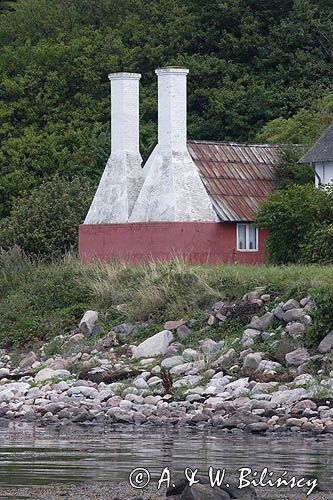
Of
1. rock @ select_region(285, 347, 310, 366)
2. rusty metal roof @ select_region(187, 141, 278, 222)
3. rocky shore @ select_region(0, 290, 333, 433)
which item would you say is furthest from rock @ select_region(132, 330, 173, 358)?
rusty metal roof @ select_region(187, 141, 278, 222)

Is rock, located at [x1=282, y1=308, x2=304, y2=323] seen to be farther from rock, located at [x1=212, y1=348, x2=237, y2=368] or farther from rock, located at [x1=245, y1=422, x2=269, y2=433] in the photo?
rock, located at [x1=245, y1=422, x2=269, y2=433]

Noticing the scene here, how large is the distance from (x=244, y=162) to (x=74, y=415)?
1993cm

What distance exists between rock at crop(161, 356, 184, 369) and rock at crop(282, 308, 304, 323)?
253 cm

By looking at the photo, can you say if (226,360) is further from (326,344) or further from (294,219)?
(294,219)

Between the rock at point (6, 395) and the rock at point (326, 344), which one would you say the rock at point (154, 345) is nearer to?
the rock at point (6, 395)

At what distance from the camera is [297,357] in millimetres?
28672

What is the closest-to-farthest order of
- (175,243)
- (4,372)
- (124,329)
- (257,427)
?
1. (257,427)
2. (4,372)
3. (124,329)
4. (175,243)

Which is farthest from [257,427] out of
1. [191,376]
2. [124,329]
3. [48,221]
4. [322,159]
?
[48,221]

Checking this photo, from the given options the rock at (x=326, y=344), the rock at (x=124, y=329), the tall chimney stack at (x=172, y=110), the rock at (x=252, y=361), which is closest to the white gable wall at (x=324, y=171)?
the tall chimney stack at (x=172, y=110)

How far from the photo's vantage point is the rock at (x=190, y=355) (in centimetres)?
3072

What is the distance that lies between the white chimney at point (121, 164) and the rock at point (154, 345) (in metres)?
12.1

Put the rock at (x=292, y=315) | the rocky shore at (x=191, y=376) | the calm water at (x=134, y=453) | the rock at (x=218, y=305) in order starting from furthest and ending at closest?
1. the rock at (x=218, y=305)
2. the rock at (x=292, y=315)
3. the rocky shore at (x=191, y=376)
4. the calm water at (x=134, y=453)

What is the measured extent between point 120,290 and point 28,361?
11.4 ft

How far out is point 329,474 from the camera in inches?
743
